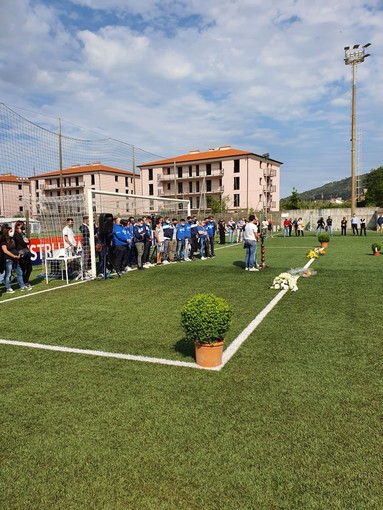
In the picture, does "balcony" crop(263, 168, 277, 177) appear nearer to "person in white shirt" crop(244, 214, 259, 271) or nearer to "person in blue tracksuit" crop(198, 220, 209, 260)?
"person in blue tracksuit" crop(198, 220, 209, 260)

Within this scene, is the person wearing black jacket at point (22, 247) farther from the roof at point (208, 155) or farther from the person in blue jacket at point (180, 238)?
the roof at point (208, 155)

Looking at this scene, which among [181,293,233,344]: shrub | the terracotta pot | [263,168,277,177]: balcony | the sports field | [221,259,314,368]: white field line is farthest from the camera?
[263,168,277,177]: balcony

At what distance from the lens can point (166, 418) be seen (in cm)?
338

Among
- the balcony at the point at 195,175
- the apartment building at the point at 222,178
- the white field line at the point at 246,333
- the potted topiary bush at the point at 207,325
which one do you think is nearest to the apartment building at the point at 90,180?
the apartment building at the point at 222,178

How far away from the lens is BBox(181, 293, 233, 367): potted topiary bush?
4.29 meters

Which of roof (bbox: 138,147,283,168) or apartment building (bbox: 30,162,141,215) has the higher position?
roof (bbox: 138,147,283,168)

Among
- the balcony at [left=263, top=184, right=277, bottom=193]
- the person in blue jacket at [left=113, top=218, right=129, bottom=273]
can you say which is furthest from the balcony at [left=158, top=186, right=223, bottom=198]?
the person in blue jacket at [left=113, top=218, right=129, bottom=273]

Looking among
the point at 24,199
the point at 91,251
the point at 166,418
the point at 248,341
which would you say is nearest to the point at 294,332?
the point at 248,341

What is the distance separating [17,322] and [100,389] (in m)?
3.53

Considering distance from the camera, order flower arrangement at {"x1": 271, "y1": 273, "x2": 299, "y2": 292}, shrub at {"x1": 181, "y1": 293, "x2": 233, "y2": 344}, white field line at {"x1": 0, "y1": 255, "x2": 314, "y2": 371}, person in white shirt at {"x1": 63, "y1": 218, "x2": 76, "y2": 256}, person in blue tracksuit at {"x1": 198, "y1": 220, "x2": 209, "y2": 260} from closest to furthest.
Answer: shrub at {"x1": 181, "y1": 293, "x2": 233, "y2": 344}
white field line at {"x1": 0, "y1": 255, "x2": 314, "y2": 371}
flower arrangement at {"x1": 271, "y1": 273, "x2": 299, "y2": 292}
person in white shirt at {"x1": 63, "y1": 218, "x2": 76, "y2": 256}
person in blue tracksuit at {"x1": 198, "y1": 220, "x2": 209, "y2": 260}

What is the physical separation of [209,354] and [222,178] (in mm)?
61694

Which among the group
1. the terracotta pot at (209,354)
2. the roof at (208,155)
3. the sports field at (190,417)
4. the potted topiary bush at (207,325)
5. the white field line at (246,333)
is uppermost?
the roof at (208,155)

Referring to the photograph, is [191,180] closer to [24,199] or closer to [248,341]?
[24,199]

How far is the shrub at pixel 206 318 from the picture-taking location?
168 inches
